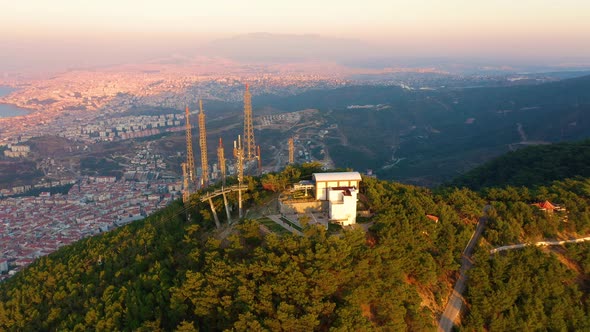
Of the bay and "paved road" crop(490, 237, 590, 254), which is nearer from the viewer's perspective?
"paved road" crop(490, 237, 590, 254)

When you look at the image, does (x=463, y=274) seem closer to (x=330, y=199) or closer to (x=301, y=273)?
(x=330, y=199)

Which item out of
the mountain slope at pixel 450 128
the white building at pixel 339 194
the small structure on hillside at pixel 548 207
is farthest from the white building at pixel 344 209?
the mountain slope at pixel 450 128

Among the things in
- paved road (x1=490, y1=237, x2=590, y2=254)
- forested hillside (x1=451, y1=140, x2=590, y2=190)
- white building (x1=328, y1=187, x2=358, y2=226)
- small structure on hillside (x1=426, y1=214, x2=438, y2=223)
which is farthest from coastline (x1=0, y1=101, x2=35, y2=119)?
paved road (x1=490, y1=237, x2=590, y2=254)

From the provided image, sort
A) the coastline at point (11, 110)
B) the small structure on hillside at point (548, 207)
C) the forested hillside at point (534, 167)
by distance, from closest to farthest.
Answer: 1. the small structure on hillside at point (548, 207)
2. the forested hillside at point (534, 167)
3. the coastline at point (11, 110)

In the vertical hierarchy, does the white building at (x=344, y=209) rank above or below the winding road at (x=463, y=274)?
above

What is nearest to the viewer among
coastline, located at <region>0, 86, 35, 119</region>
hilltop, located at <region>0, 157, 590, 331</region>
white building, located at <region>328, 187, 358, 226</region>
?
hilltop, located at <region>0, 157, 590, 331</region>

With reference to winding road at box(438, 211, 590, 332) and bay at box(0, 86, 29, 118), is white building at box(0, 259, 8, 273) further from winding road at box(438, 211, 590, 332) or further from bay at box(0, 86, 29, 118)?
bay at box(0, 86, 29, 118)

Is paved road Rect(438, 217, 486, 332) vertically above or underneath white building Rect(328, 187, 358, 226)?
underneath

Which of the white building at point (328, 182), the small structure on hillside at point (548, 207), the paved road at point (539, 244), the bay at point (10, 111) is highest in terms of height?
the white building at point (328, 182)

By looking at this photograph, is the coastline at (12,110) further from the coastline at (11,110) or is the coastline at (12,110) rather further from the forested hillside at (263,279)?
the forested hillside at (263,279)
